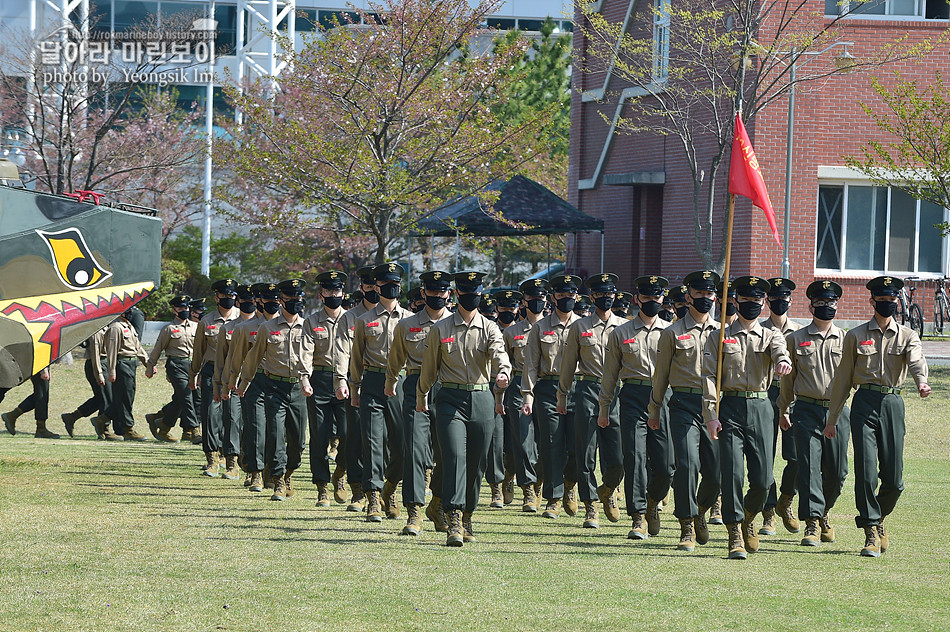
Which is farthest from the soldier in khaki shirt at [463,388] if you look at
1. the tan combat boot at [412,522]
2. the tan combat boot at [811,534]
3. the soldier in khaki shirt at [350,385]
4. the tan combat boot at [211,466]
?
the tan combat boot at [211,466]

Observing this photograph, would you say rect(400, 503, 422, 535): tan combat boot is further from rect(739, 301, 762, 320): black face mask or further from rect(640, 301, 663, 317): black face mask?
rect(739, 301, 762, 320): black face mask

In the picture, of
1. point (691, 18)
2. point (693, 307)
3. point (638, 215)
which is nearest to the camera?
point (693, 307)

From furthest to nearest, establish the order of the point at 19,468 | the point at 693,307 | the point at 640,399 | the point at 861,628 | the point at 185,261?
the point at 185,261 < the point at 19,468 < the point at 640,399 < the point at 693,307 < the point at 861,628

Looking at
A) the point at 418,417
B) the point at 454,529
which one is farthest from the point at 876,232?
the point at 454,529

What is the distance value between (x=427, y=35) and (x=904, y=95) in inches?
369

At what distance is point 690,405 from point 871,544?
5.88 feet

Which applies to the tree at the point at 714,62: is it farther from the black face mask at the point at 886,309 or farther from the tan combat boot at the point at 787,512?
the black face mask at the point at 886,309

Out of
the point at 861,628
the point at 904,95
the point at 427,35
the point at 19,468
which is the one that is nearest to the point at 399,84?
the point at 427,35

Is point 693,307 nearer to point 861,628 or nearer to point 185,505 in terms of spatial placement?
point 861,628

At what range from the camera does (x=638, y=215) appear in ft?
103

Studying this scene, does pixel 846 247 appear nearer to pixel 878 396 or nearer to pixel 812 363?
pixel 812 363

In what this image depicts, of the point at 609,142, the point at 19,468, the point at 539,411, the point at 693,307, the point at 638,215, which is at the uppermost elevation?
the point at 609,142

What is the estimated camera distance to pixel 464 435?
993 cm

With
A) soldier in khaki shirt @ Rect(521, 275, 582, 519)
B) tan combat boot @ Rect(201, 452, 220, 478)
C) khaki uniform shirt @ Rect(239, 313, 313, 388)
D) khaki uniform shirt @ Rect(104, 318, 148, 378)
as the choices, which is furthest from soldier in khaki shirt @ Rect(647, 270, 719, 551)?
khaki uniform shirt @ Rect(104, 318, 148, 378)
